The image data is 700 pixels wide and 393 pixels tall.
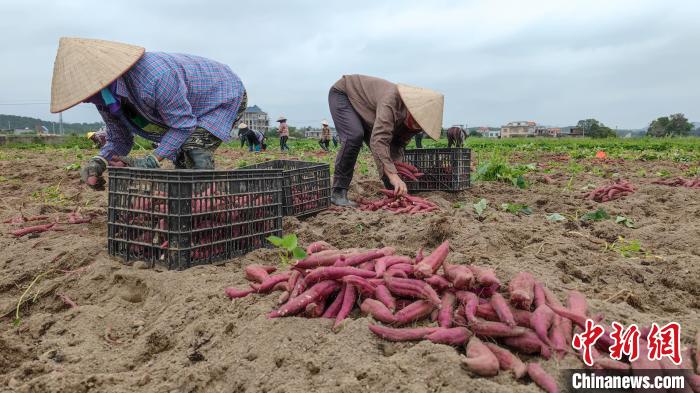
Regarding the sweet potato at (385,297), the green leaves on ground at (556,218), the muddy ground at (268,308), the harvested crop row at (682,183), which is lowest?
the muddy ground at (268,308)

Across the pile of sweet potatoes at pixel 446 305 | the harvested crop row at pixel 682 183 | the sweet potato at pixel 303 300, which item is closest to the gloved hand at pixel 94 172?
the pile of sweet potatoes at pixel 446 305

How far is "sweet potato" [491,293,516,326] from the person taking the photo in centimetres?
194

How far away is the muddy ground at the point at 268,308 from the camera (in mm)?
1880

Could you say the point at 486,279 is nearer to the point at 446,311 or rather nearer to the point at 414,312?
the point at 446,311

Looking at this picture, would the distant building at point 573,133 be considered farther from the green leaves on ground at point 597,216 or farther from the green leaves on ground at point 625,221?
the green leaves on ground at point 625,221

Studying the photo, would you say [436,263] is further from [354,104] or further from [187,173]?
[354,104]

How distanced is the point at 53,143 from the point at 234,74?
24748mm

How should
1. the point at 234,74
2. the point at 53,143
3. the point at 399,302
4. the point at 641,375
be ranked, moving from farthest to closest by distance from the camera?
the point at 53,143 < the point at 234,74 < the point at 399,302 < the point at 641,375

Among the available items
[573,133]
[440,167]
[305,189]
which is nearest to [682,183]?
[440,167]

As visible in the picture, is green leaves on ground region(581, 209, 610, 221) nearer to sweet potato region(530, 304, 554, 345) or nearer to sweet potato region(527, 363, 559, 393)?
sweet potato region(530, 304, 554, 345)

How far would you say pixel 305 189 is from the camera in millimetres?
5172

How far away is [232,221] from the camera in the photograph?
3518 mm

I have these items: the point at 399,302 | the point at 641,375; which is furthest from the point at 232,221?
the point at 641,375

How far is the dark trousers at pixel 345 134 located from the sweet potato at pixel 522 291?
380 cm
